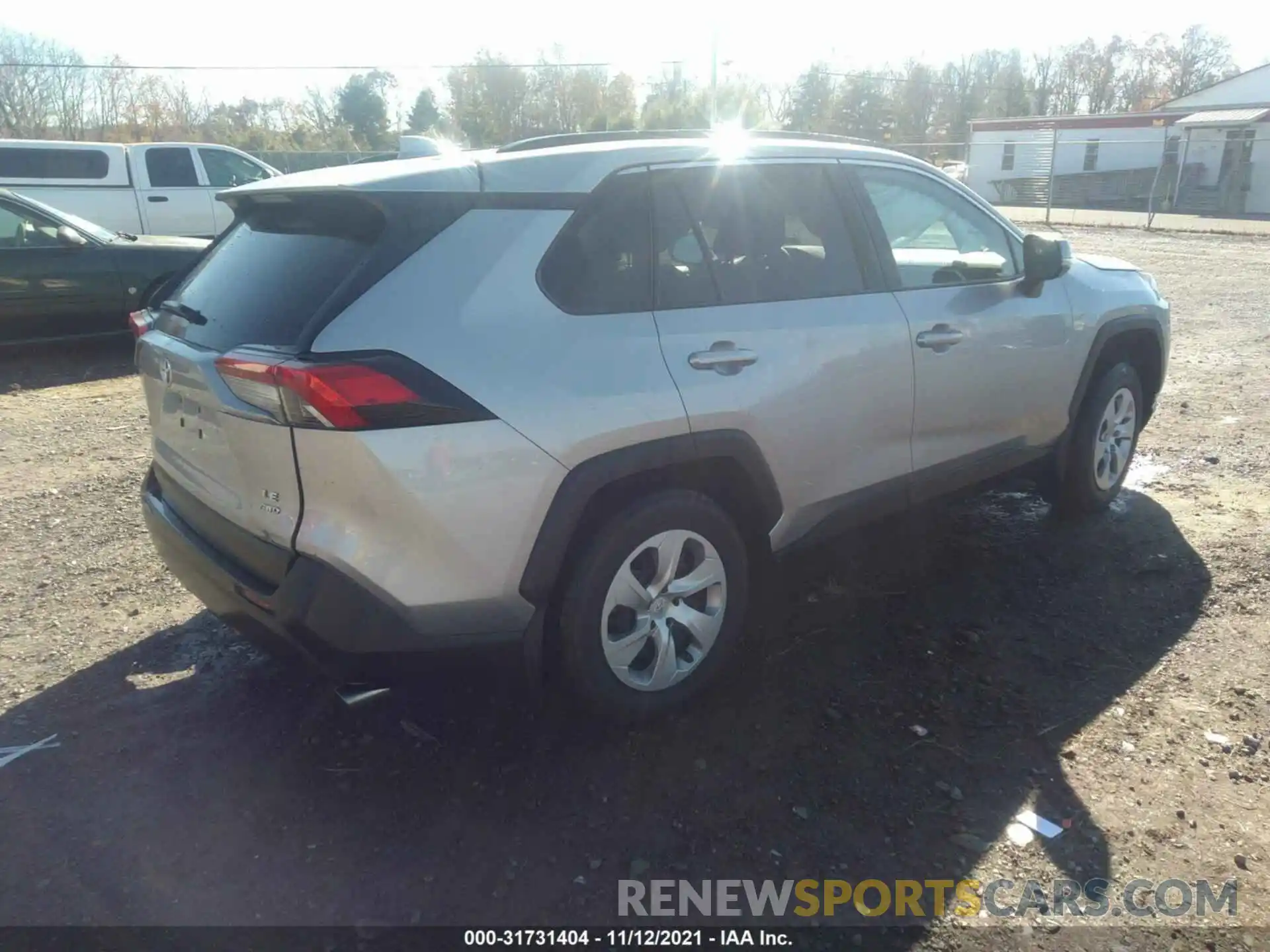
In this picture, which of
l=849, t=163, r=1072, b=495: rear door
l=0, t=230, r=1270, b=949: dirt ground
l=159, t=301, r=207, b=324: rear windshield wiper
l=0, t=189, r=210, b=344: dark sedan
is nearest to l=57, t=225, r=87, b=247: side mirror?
l=0, t=189, r=210, b=344: dark sedan

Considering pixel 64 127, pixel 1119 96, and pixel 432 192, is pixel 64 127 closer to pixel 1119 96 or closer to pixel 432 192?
pixel 432 192

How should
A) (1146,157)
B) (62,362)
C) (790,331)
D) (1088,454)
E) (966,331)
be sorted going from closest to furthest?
1. (790,331)
2. (966,331)
3. (1088,454)
4. (62,362)
5. (1146,157)

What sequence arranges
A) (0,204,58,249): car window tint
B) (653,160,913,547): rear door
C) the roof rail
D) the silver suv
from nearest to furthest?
1. the silver suv
2. (653,160,913,547): rear door
3. the roof rail
4. (0,204,58,249): car window tint

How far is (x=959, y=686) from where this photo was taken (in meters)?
3.46

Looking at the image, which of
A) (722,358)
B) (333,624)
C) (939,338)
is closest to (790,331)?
(722,358)

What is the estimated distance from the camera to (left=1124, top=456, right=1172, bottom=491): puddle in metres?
5.48

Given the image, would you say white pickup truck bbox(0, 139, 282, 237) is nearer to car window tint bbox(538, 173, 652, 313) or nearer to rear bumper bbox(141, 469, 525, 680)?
car window tint bbox(538, 173, 652, 313)

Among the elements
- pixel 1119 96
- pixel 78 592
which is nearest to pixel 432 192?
pixel 78 592

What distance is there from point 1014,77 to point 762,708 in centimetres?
7716

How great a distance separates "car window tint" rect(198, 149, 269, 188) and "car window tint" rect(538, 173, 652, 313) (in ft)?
43.0

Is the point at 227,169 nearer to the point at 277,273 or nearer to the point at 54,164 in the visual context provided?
the point at 54,164

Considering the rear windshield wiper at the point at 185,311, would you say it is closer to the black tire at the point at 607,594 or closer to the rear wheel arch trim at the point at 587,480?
the rear wheel arch trim at the point at 587,480

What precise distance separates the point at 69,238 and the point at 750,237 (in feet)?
25.7

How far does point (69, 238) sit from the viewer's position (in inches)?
345
